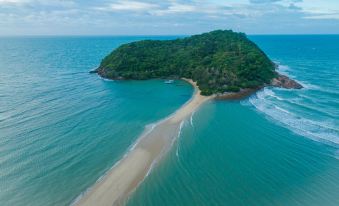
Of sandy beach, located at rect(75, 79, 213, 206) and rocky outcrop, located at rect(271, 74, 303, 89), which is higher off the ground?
rocky outcrop, located at rect(271, 74, 303, 89)

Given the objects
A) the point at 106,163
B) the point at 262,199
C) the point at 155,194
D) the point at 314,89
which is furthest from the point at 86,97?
the point at 314,89

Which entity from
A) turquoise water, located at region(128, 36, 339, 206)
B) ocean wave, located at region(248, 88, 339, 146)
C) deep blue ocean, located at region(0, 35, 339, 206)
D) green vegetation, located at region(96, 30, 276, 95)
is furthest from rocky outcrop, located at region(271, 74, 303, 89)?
ocean wave, located at region(248, 88, 339, 146)

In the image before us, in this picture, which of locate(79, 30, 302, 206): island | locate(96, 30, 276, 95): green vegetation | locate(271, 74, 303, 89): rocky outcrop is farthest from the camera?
locate(96, 30, 276, 95): green vegetation

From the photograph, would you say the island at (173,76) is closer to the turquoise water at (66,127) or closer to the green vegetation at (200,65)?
the green vegetation at (200,65)

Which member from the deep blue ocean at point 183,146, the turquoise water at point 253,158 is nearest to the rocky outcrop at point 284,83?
the deep blue ocean at point 183,146

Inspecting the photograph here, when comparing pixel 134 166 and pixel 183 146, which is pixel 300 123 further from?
pixel 134 166

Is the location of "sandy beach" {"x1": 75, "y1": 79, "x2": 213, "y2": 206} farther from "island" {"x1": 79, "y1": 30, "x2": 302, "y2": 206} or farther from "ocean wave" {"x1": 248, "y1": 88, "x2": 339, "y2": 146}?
"ocean wave" {"x1": 248, "y1": 88, "x2": 339, "y2": 146}

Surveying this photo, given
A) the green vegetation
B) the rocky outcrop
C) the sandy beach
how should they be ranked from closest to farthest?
the sandy beach
the rocky outcrop
the green vegetation
